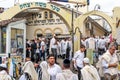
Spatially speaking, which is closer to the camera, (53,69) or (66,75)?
(66,75)

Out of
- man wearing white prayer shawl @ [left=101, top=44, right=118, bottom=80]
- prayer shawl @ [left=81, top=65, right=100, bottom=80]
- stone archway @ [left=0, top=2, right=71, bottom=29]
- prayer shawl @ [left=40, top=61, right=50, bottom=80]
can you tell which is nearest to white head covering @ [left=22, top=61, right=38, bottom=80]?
prayer shawl @ [left=40, top=61, right=50, bottom=80]

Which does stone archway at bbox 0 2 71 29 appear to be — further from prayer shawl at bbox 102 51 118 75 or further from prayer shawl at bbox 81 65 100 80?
prayer shawl at bbox 81 65 100 80

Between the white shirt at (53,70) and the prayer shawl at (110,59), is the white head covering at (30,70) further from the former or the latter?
the prayer shawl at (110,59)

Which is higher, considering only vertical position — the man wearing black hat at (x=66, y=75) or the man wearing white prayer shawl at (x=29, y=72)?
the man wearing black hat at (x=66, y=75)

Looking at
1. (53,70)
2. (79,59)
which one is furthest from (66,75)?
(79,59)

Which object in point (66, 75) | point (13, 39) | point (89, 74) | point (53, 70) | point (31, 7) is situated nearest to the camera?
point (66, 75)

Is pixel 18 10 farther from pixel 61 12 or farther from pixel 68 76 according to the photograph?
pixel 68 76

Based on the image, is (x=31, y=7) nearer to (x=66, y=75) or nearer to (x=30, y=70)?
(x=30, y=70)

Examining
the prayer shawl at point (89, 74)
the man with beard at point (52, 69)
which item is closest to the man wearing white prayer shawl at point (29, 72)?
the man with beard at point (52, 69)

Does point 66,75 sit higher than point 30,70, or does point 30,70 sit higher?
point 66,75

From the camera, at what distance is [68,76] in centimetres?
798

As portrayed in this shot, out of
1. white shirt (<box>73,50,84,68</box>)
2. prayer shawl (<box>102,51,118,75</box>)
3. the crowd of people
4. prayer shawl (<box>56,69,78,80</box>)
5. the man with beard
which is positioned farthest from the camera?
white shirt (<box>73,50,84,68</box>)

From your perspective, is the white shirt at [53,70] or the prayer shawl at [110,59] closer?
the white shirt at [53,70]

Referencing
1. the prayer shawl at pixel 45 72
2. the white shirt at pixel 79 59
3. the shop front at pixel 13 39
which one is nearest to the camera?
the prayer shawl at pixel 45 72
